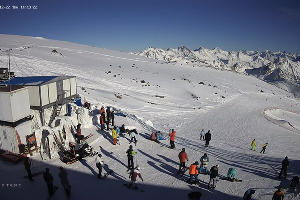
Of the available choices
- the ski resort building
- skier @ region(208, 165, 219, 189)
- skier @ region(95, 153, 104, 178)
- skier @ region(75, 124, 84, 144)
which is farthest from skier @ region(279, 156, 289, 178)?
the ski resort building

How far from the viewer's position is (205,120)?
37.3 meters

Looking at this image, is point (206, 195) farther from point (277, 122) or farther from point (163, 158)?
point (277, 122)

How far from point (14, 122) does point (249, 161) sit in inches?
687

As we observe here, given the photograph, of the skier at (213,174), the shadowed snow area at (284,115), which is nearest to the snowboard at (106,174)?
the skier at (213,174)

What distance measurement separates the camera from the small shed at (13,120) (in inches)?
594

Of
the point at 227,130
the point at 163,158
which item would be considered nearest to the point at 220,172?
the point at 163,158

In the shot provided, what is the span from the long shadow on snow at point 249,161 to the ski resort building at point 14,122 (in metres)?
13.4

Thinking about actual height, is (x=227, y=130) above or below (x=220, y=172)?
below

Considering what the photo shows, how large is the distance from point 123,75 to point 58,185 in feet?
154

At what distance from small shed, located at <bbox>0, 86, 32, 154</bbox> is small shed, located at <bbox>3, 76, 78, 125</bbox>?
1.97 meters

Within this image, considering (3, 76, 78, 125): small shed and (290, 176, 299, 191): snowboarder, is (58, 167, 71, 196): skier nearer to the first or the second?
(3, 76, 78, 125): small shed

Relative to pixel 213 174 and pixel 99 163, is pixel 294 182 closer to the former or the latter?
pixel 213 174

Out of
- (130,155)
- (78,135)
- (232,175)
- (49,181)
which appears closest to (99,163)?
(130,155)

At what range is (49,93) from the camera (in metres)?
19.2
